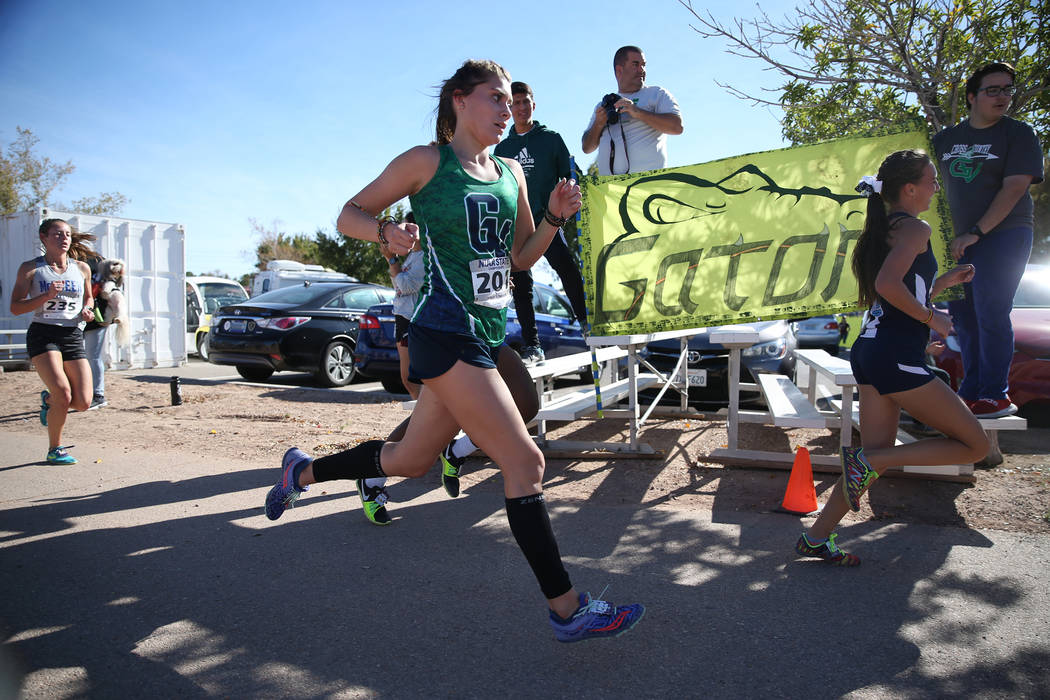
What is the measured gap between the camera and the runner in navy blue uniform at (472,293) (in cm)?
249

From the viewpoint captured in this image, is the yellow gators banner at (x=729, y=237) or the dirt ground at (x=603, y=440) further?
the yellow gators banner at (x=729, y=237)

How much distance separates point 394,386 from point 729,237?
669cm

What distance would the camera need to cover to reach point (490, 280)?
2.70 metres

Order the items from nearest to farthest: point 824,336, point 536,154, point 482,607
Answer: point 482,607 → point 536,154 → point 824,336

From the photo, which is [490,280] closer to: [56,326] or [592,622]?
[592,622]

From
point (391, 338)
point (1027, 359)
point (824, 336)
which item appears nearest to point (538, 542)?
point (1027, 359)

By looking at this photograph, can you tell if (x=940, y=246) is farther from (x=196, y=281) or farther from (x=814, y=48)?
(x=196, y=281)

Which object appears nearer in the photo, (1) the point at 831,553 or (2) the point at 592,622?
(2) the point at 592,622

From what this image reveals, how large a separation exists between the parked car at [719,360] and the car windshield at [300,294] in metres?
6.15

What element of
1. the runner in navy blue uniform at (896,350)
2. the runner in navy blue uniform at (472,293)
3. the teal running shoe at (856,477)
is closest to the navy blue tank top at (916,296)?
the runner in navy blue uniform at (896,350)

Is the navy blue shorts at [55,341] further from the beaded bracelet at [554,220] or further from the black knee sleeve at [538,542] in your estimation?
the black knee sleeve at [538,542]

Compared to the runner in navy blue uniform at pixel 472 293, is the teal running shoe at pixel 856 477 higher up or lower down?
lower down

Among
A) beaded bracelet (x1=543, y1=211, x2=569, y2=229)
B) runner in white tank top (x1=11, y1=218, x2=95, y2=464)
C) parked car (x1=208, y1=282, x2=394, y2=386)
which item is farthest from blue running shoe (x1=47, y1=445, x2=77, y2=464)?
beaded bracelet (x1=543, y1=211, x2=569, y2=229)

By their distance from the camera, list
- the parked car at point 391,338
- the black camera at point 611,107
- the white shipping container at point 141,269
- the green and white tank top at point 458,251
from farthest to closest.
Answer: the white shipping container at point 141,269 < the parked car at point 391,338 < the black camera at point 611,107 < the green and white tank top at point 458,251
